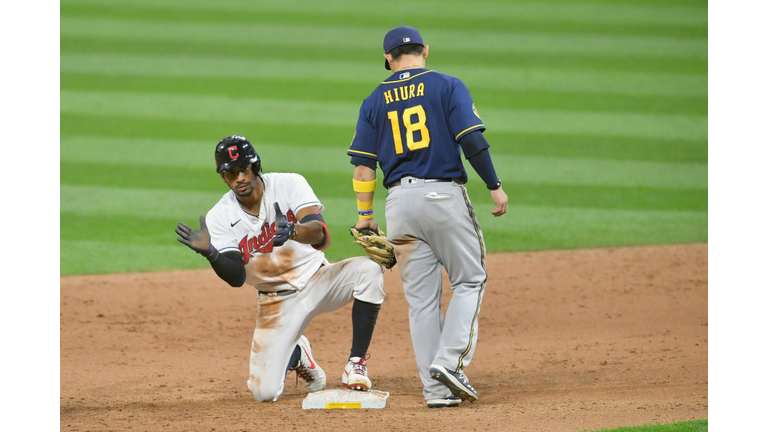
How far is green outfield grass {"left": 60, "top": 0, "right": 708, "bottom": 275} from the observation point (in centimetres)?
816

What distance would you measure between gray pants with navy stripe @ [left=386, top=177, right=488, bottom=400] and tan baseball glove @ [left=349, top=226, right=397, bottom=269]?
0.67 ft

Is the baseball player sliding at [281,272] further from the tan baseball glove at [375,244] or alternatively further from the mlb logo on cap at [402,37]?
the mlb logo on cap at [402,37]

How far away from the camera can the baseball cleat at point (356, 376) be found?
4.15 metres

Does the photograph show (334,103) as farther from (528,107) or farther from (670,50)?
(670,50)

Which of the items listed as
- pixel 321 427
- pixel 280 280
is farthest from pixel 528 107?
pixel 321 427

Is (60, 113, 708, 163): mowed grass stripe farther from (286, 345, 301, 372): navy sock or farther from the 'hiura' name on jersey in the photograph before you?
the 'hiura' name on jersey

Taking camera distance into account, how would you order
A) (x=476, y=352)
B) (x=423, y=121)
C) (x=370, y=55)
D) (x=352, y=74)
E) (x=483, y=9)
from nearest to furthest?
(x=423, y=121) → (x=476, y=352) → (x=352, y=74) → (x=370, y=55) → (x=483, y=9)

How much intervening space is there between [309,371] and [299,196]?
3.22ft

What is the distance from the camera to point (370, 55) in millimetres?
11961

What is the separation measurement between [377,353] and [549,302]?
1.62 meters

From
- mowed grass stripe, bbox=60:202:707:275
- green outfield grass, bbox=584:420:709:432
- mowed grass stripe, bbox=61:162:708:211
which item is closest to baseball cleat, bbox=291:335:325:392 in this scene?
green outfield grass, bbox=584:420:709:432

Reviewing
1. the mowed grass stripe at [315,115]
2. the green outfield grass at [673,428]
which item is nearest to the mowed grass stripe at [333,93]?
the mowed grass stripe at [315,115]

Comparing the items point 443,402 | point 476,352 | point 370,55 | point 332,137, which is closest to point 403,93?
point 443,402

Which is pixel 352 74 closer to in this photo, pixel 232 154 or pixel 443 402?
pixel 232 154
